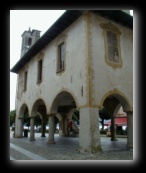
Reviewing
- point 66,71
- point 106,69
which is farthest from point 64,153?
point 106,69

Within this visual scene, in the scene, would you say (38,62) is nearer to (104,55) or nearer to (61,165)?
(104,55)

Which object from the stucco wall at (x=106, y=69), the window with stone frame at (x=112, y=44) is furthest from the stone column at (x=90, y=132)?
the window with stone frame at (x=112, y=44)

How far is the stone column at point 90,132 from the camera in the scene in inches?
444

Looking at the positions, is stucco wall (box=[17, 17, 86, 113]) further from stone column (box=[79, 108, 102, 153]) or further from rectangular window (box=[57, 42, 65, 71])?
stone column (box=[79, 108, 102, 153])

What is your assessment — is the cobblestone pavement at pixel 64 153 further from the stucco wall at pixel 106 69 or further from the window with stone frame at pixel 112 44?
the window with stone frame at pixel 112 44

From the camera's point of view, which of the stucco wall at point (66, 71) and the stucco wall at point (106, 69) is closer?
the stucco wall at point (106, 69)

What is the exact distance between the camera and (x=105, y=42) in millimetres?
13023

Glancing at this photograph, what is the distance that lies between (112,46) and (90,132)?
518cm

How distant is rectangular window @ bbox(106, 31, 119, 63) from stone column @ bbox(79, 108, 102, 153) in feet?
11.1

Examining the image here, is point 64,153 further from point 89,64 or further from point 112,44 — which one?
point 112,44

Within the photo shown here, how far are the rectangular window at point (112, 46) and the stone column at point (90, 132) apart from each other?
340 centimetres

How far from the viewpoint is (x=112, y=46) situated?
13.4 m

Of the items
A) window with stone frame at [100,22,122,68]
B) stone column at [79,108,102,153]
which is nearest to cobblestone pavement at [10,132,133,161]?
stone column at [79,108,102,153]

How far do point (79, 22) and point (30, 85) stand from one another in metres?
8.92
